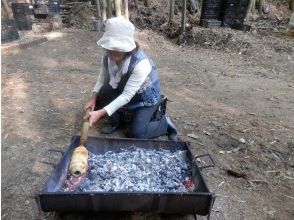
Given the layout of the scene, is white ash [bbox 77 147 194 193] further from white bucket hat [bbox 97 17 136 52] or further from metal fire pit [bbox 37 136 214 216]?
white bucket hat [bbox 97 17 136 52]

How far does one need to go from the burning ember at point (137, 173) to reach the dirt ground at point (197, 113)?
24cm

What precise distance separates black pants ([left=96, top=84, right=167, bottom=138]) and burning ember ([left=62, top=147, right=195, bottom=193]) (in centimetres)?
55

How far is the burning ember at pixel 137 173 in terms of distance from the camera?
8.04 feet

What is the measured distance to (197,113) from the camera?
A: 4500 mm

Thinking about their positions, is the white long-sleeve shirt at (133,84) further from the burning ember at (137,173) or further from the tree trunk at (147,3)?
the tree trunk at (147,3)

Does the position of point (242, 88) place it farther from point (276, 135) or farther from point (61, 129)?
point (61, 129)

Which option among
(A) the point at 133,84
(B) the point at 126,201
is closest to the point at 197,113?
(A) the point at 133,84

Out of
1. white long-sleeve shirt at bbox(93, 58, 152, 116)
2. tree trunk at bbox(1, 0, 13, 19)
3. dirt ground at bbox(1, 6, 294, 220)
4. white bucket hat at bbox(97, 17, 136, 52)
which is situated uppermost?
white bucket hat at bbox(97, 17, 136, 52)

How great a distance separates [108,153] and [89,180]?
40cm

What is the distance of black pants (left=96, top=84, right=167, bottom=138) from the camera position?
11.1ft

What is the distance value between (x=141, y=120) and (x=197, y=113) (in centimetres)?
136

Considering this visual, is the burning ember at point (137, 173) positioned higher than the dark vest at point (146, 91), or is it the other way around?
the dark vest at point (146, 91)

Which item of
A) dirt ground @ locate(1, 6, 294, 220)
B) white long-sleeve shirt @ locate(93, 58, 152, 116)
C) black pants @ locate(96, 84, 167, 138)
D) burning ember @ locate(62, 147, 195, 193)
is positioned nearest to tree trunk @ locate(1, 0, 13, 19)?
dirt ground @ locate(1, 6, 294, 220)

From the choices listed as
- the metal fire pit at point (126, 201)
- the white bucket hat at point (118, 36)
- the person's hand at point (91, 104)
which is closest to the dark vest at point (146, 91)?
the person's hand at point (91, 104)
